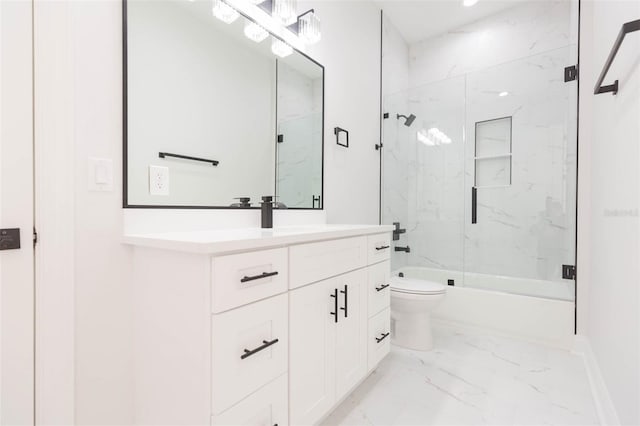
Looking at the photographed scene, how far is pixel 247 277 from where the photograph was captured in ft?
3.16

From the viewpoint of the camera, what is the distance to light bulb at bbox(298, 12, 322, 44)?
1.84 meters

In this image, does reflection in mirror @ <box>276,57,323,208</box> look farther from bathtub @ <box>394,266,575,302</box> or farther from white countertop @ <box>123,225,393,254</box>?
bathtub @ <box>394,266,575,302</box>

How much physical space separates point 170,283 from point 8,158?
1.96 ft

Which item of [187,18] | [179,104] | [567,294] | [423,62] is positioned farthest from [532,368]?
[423,62]

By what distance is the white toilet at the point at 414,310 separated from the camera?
2111 mm

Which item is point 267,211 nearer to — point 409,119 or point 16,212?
point 16,212

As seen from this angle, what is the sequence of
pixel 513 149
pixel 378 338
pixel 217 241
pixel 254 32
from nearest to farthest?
pixel 217 241 < pixel 254 32 < pixel 378 338 < pixel 513 149

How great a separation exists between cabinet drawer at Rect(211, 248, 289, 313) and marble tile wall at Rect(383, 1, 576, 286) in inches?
76.4

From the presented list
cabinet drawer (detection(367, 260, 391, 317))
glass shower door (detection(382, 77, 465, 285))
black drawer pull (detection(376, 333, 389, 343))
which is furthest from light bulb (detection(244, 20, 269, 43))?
black drawer pull (detection(376, 333, 389, 343))

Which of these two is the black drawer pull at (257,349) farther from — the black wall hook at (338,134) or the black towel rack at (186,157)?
the black wall hook at (338,134)

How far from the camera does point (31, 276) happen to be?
988 millimetres

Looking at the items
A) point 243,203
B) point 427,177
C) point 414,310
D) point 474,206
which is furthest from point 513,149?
point 243,203

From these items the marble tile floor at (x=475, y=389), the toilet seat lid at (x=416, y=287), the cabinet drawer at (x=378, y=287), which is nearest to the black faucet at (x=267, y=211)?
the cabinet drawer at (x=378, y=287)

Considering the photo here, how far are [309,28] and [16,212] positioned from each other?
5.37 feet
